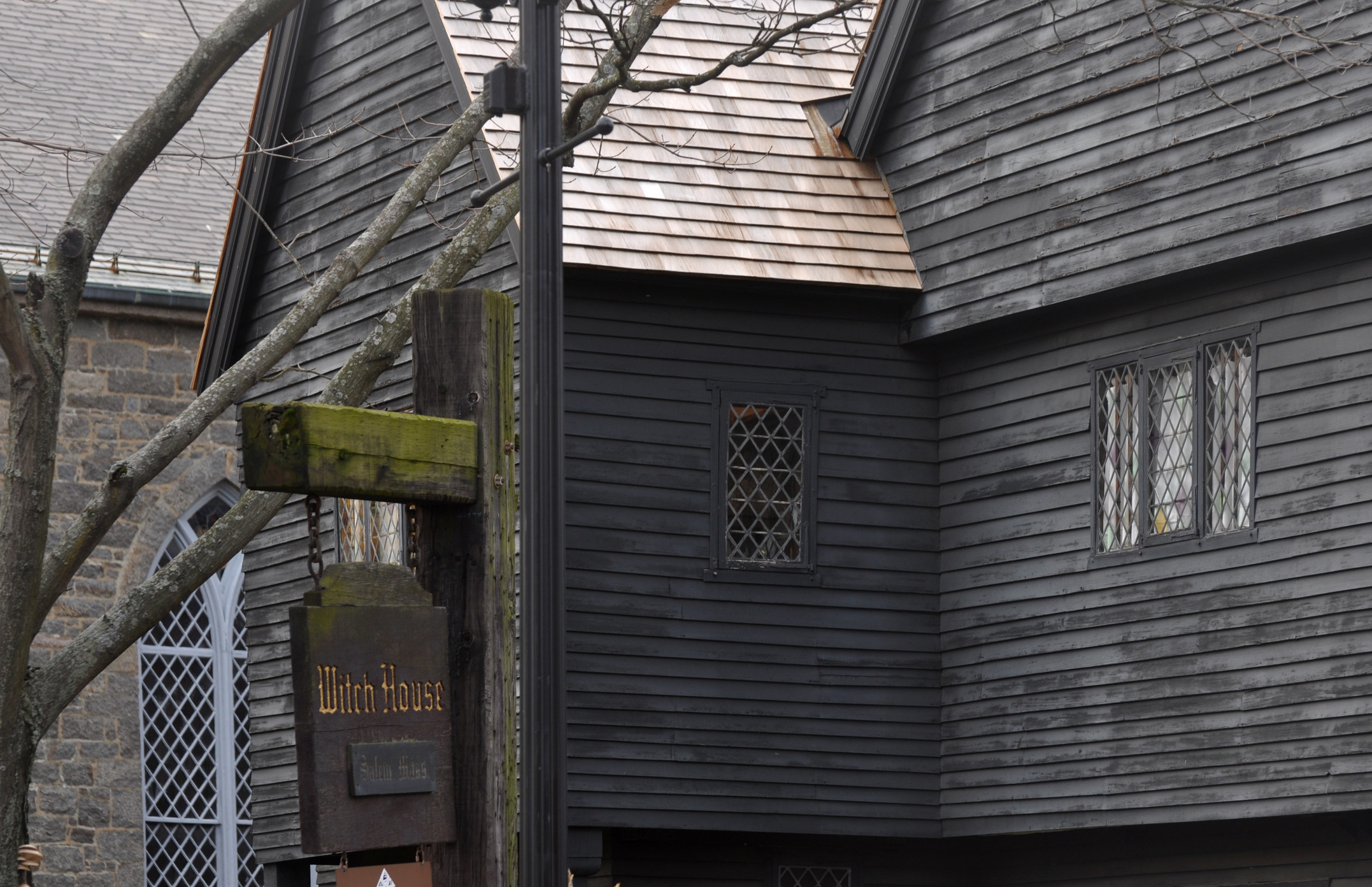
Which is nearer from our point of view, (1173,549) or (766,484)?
(1173,549)

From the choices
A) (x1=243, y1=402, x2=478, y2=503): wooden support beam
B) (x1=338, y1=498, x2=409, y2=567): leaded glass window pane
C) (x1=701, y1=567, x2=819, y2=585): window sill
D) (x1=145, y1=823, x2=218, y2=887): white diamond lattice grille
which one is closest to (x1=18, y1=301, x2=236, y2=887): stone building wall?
(x1=145, y1=823, x2=218, y2=887): white diamond lattice grille

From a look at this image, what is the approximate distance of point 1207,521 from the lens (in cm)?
1184

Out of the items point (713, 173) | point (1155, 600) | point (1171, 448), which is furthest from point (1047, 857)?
point (713, 173)

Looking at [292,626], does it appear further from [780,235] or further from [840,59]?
[840,59]

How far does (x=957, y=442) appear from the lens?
45.3 ft

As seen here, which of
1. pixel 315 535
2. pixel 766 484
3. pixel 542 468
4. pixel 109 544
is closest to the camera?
Answer: pixel 315 535

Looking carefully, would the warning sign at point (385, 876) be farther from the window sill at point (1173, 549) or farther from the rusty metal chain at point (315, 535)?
the window sill at point (1173, 549)

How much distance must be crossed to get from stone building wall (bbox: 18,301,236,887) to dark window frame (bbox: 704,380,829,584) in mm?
8521

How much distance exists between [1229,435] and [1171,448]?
451mm

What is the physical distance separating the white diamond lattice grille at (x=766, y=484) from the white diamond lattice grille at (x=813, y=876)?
235 centimetres

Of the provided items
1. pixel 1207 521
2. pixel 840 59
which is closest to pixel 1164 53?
pixel 1207 521

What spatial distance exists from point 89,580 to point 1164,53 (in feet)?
41.5

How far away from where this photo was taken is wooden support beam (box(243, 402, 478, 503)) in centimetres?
510

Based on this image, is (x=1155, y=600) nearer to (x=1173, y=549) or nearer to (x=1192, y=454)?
(x=1173, y=549)
